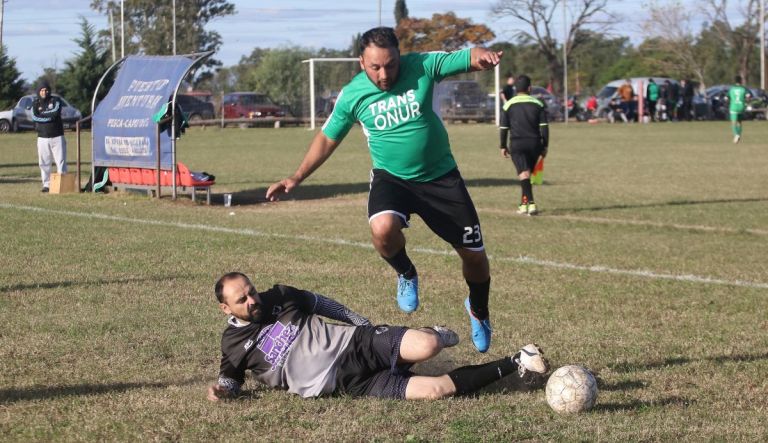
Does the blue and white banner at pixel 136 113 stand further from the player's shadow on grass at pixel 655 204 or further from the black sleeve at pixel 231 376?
the black sleeve at pixel 231 376

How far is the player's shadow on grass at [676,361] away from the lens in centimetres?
683

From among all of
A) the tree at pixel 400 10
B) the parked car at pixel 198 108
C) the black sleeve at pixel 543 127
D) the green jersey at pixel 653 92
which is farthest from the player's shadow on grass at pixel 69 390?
the tree at pixel 400 10

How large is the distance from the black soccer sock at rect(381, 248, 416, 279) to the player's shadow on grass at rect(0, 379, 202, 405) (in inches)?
62.5

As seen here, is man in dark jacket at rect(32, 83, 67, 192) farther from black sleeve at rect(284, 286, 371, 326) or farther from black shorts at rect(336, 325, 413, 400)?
black shorts at rect(336, 325, 413, 400)

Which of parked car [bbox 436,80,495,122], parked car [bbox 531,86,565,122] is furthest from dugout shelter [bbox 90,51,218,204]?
parked car [bbox 531,86,565,122]

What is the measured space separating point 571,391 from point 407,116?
2.04 meters

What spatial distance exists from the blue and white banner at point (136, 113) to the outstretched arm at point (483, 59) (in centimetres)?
1189

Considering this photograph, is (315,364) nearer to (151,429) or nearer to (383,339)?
(383,339)

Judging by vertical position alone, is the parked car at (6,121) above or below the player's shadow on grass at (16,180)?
above

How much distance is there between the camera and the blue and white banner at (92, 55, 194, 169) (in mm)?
18016

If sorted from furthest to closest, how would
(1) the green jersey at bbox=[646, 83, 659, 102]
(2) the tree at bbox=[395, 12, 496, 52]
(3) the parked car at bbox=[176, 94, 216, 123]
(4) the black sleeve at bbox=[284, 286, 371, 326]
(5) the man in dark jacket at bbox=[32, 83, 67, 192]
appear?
(2) the tree at bbox=[395, 12, 496, 52] → (3) the parked car at bbox=[176, 94, 216, 123] → (1) the green jersey at bbox=[646, 83, 659, 102] → (5) the man in dark jacket at bbox=[32, 83, 67, 192] → (4) the black sleeve at bbox=[284, 286, 371, 326]

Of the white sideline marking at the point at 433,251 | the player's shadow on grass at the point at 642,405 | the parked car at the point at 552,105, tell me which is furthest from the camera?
the parked car at the point at 552,105

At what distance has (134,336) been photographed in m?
7.58

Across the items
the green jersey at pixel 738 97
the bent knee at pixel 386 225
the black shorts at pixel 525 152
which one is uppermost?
the green jersey at pixel 738 97
